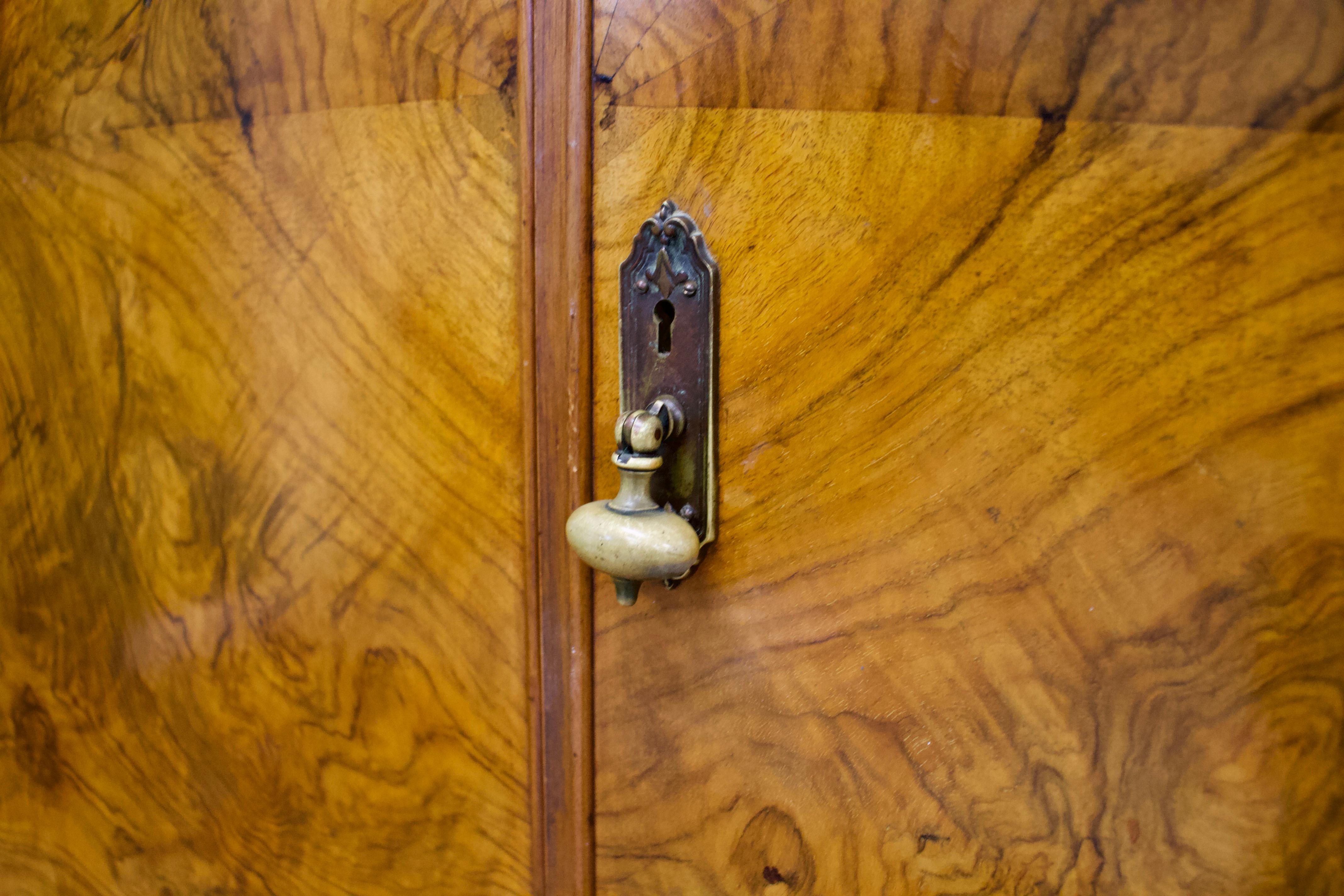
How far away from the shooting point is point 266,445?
46cm

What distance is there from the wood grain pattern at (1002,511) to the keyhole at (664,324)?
26mm

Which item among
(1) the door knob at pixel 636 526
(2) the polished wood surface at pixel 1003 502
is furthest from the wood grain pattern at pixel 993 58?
(1) the door knob at pixel 636 526

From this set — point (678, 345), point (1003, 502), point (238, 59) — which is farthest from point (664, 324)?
point (238, 59)

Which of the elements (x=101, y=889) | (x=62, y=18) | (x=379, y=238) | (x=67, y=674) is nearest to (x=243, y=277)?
(x=379, y=238)

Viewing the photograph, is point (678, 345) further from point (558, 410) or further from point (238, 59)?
point (238, 59)

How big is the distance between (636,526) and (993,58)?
22cm

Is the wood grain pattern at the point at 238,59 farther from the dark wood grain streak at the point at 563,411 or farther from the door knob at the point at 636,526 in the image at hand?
the door knob at the point at 636,526

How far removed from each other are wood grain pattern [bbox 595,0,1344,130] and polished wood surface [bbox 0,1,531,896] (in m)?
0.09

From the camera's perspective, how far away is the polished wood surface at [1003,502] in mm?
274

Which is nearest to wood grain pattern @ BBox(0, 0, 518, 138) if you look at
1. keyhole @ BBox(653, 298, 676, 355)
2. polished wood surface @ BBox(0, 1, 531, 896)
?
polished wood surface @ BBox(0, 1, 531, 896)

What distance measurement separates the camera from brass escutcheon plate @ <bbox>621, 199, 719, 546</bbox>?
0.35 m

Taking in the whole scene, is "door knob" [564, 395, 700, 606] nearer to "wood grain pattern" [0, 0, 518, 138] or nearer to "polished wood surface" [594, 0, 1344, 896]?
"polished wood surface" [594, 0, 1344, 896]

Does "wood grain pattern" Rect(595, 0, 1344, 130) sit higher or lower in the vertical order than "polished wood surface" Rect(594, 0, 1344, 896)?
higher

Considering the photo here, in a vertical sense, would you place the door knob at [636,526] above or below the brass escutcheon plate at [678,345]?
below
